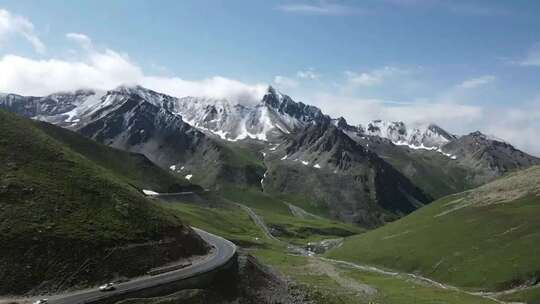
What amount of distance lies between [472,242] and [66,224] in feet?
344

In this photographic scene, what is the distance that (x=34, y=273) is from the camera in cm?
5712

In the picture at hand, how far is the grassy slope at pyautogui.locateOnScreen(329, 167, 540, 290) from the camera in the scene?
11706cm

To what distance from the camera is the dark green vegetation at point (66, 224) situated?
192 ft

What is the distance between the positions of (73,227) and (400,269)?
10048 centimetres

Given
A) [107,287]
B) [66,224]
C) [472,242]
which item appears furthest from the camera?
[472,242]

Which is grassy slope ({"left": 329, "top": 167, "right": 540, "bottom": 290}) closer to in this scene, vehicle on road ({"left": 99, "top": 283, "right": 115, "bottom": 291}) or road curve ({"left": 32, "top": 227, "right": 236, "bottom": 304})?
road curve ({"left": 32, "top": 227, "right": 236, "bottom": 304})

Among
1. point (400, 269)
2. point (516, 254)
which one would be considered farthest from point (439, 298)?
point (400, 269)

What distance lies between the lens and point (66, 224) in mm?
65250

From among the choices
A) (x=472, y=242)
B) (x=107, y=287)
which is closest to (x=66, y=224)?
(x=107, y=287)

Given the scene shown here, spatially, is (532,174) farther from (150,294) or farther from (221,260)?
(150,294)

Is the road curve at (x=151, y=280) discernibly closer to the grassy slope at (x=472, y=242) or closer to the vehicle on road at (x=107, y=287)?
the vehicle on road at (x=107, y=287)

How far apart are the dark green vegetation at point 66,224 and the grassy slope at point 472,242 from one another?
2683 inches

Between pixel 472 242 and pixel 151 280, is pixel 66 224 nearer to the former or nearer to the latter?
pixel 151 280

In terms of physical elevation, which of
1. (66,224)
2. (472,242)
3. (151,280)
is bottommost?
(472,242)
